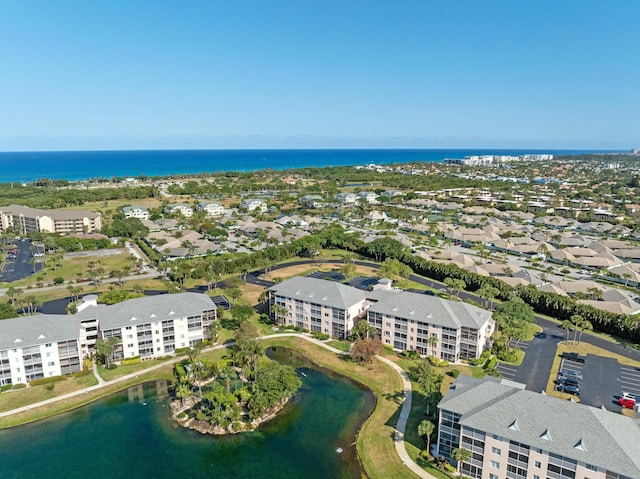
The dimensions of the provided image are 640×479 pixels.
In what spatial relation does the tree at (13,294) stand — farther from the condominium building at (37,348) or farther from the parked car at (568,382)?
the parked car at (568,382)

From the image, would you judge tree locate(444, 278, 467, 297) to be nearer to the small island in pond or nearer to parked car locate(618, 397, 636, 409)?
parked car locate(618, 397, 636, 409)

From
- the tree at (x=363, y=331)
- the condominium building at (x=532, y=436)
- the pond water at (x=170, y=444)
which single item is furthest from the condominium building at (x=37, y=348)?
the condominium building at (x=532, y=436)

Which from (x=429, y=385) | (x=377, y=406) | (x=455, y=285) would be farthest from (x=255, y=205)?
(x=429, y=385)

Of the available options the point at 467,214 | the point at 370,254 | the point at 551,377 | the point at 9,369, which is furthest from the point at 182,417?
the point at 467,214

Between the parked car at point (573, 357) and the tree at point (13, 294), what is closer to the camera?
the parked car at point (573, 357)

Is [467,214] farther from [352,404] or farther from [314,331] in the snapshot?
[352,404]

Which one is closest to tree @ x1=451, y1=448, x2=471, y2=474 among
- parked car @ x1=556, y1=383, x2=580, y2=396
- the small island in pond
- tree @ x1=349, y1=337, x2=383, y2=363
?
the small island in pond
